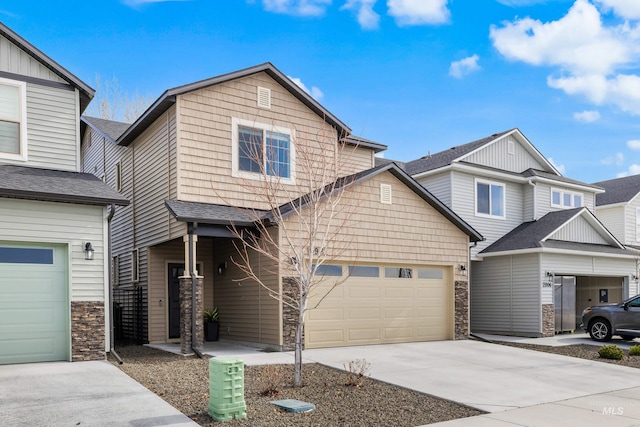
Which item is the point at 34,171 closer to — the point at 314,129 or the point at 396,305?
the point at 314,129

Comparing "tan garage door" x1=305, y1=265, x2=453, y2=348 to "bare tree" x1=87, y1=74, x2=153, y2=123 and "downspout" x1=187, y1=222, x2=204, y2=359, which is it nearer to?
"downspout" x1=187, y1=222, x2=204, y2=359

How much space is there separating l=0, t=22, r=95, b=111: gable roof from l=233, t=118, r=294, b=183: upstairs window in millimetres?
3651

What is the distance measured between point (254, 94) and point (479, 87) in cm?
926

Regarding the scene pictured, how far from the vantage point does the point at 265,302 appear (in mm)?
13109

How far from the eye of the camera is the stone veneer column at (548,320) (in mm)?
17797

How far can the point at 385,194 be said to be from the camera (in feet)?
48.2

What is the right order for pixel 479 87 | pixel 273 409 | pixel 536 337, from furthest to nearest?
pixel 479 87 < pixel 536 337 < pixel 273 409

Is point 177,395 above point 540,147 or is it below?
below

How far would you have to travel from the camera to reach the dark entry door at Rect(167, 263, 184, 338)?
1523 cm

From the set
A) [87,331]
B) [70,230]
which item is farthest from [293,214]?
[87,331]

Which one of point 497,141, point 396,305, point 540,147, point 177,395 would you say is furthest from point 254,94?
point 540,147

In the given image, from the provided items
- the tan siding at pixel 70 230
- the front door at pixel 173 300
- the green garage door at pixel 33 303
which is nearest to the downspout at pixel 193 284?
the tan siding at pixel 70 230

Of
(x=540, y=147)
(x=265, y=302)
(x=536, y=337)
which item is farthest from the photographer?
(x=540, y=147)

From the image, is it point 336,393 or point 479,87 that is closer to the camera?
point 336,393
